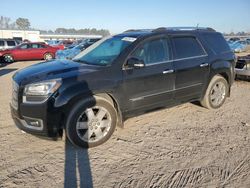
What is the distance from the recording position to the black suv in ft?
12.2

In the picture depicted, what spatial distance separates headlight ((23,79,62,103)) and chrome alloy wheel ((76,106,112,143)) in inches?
23.4

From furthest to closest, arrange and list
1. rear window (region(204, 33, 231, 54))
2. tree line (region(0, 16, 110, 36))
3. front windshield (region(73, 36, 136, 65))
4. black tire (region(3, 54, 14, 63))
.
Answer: tree line (region(0, 16, 110, 36)) < black tire (region(3, 54, 14, 63)) < rear window (region(204, 33, 231, 54)) < front windshield (region(73, 36, 136, 65))

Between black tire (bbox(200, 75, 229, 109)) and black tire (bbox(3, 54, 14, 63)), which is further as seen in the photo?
black tire (bbox(3, 54, 14, 63))

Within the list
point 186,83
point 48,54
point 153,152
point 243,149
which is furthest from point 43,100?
point 48,54

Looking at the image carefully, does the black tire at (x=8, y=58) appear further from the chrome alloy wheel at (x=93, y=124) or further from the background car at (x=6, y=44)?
the chrome alloy wheel at (x=93, y=124)

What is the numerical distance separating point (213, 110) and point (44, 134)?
3.95 m

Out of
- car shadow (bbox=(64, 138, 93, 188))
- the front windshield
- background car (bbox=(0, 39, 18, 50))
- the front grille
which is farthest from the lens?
background car (bbox=(0, 39, 18, 50))

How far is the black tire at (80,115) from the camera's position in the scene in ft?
12.4

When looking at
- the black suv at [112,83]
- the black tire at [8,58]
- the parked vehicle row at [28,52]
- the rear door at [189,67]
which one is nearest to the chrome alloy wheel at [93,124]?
the black suv at [112,83]

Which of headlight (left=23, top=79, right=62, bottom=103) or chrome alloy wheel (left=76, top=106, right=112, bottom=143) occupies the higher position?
headlight (left=23, top=79, right=62, bottom=103)

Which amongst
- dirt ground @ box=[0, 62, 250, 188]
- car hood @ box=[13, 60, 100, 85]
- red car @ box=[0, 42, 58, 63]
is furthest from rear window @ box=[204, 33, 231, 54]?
red car @ box=[0, 42, 58, 63]

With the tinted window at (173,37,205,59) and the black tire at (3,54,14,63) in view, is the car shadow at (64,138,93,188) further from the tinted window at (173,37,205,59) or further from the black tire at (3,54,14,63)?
the black tire at (3,54,14,63)

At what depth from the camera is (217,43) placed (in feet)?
19.1

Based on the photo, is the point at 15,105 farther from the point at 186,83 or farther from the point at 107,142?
the point at 186,83
